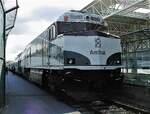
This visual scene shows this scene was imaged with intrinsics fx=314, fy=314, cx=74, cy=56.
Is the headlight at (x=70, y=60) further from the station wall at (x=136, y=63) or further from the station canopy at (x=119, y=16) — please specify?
the station canopy at (x=119, y=16)

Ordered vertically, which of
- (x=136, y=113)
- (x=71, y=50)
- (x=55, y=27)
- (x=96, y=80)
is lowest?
(x=136, y=113)

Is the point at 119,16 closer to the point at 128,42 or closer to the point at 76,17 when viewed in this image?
the point at 128,42

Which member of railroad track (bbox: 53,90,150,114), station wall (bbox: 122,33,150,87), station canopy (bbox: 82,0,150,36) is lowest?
railroad track (bbox: 53,90,150,114)

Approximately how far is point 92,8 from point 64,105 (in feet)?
56.7

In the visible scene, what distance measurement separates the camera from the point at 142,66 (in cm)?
1755

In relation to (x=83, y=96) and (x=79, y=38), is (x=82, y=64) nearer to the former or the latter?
(x=79, y=38)

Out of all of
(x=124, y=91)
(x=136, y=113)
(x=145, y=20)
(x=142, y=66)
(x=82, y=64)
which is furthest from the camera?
(x=145, y=20)

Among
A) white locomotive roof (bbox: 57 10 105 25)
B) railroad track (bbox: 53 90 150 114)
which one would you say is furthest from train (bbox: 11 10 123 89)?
railroad track (bbox: 53 90 150 114)

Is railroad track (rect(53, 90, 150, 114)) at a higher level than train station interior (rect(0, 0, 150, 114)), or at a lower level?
lower

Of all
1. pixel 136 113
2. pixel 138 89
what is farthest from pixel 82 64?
pixel 138 89

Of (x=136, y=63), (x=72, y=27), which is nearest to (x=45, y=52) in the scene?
(x=72, y=27)

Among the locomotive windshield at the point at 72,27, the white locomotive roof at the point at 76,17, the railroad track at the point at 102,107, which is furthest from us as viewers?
the white locomotive roof at the point at 76,17

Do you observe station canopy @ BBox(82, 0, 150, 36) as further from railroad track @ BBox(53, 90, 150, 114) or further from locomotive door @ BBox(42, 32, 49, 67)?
railroad track @ BBox(53, 90, 150, 114)

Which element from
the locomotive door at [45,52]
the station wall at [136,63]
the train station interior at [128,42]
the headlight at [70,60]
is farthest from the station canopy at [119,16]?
the headlight at [70,60]
